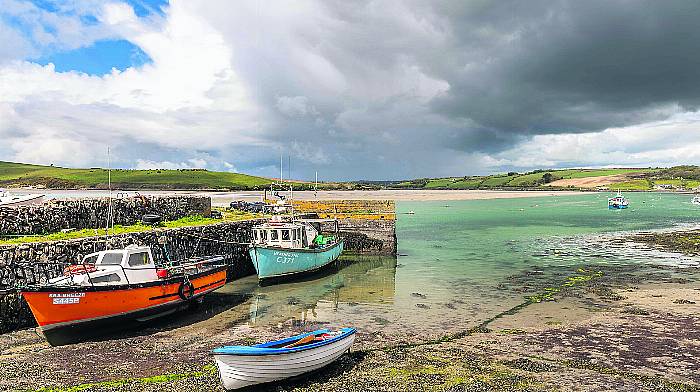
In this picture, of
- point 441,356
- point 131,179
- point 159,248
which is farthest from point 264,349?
point 131,179

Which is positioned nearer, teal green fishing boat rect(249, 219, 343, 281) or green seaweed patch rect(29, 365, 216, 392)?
green seaweed patch rect(29, 365, 216, 392)

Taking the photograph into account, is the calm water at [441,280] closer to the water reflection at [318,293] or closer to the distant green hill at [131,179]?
the water reflection at [318,293]

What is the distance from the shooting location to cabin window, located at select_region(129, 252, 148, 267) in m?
18.2

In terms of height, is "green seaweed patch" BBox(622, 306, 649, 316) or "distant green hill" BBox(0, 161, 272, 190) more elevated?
"distant green hill" BBox(0, 161, 272, 190)

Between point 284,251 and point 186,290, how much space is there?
8278mm

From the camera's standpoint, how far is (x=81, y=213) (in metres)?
26.9

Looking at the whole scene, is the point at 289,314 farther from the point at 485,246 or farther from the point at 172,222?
the point at 485,246

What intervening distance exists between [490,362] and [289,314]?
373 inches

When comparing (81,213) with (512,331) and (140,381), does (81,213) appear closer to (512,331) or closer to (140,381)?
(140,381)

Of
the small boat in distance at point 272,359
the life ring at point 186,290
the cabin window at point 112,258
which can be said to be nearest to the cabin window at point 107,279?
the cabin window at point 112,258

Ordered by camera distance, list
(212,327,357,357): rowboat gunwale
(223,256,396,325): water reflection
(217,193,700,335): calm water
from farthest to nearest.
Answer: (223,256,396,325): water reflection → (217,193,700,335): calm water → (212,327,357,357): rowboat gunwale

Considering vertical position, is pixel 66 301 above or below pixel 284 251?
below

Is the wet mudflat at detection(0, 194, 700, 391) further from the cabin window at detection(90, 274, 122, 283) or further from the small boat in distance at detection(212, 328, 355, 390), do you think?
the cabin window at detection(90, 274, 122, 283)

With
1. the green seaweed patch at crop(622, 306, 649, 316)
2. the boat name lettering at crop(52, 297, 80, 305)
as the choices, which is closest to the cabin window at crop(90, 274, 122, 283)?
the boat name lettering at crop(52, 297, 80, 305)
